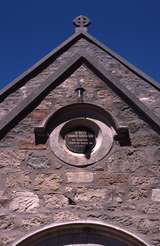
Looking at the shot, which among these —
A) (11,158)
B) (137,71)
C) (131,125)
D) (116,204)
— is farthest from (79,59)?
(116,204)

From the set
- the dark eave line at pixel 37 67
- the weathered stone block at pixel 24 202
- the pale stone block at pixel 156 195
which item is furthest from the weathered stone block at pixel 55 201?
the dark eave line at pixel 37 67

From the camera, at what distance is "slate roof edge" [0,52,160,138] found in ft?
25.5

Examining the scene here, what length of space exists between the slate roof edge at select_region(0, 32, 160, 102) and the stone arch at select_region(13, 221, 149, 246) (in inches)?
103

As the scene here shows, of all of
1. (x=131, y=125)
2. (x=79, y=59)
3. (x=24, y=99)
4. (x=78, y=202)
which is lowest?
(x=78, y=202)

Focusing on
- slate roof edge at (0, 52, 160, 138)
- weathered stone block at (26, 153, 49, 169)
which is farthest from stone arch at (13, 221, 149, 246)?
slate roof edge at (0, 52, 160, 138)

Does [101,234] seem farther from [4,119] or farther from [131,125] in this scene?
[4,119]

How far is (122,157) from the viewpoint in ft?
24.6

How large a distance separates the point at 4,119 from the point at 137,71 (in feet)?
8.31

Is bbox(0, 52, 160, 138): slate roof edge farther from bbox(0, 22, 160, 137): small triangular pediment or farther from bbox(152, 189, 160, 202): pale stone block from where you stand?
bbox(152, 189, 160, 202): pale stone block

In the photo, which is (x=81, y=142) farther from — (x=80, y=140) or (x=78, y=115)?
(x=78, y=115)

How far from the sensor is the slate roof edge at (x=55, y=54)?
8.51m

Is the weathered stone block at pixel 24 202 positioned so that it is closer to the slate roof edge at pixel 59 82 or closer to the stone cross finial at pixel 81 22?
the slate roof edge at pixel 59 82

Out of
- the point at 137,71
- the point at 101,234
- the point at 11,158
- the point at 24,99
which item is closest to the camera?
the point at 101,234

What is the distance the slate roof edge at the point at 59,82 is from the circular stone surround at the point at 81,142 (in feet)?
1.92
